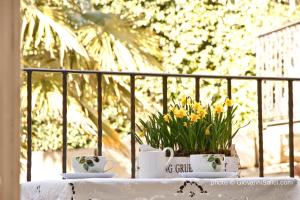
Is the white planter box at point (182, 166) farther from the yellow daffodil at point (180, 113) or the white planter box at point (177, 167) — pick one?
the yellow daffodil at point (180, 113)

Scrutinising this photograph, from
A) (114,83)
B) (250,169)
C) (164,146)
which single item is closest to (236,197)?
(164,146)

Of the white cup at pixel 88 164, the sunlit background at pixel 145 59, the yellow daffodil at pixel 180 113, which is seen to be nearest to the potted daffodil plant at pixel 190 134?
the yellow daffodil at pixel 180 113

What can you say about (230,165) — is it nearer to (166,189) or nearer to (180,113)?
(180,113)

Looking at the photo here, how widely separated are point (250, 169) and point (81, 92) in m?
2.13

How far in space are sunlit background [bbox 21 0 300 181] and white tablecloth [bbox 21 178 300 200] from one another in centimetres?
582

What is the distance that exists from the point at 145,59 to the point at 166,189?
742cm

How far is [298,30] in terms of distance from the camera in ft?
29.7

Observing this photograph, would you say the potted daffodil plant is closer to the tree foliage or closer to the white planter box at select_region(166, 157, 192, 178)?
the white planter box at select_region(166, 157, 192, 178)

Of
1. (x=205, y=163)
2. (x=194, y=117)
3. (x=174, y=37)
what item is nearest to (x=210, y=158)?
(x=205, y=163)

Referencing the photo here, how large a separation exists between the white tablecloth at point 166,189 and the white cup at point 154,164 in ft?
0.65

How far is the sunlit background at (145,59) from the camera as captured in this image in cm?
801

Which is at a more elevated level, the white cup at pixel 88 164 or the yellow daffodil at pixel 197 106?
the yellow daffodil at pixel 197 106

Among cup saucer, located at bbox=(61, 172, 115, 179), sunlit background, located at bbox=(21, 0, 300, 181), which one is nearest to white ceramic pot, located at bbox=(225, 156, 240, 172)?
cup saucer, located at bbox=(61, 172, 115, 179)

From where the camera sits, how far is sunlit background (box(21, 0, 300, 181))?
8008 mm
